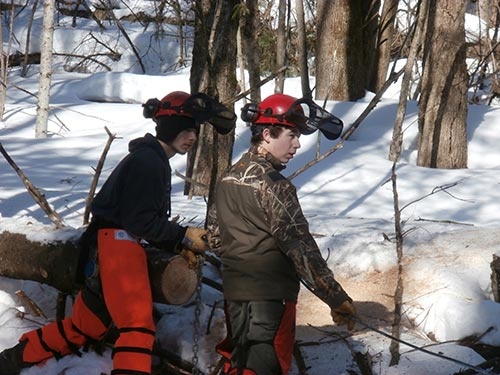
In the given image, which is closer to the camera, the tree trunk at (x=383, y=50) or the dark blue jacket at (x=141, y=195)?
the dark blue jacket at (x=141, y=195)

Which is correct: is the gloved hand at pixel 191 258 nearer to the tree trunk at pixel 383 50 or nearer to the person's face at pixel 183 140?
the person's face at pixel 183 140

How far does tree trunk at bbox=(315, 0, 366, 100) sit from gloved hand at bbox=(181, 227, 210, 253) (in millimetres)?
9581

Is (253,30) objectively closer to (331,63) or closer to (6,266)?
(331,63)

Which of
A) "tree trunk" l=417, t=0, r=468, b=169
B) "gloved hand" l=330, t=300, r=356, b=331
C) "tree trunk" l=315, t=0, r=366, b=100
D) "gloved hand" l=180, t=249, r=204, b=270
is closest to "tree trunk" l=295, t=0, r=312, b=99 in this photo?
"tree trunk" l=315, t=0, r=366, b=100

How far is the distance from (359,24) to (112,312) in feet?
35.1

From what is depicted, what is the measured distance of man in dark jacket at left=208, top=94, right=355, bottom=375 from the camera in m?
3.76

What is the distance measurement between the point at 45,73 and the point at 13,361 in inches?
378

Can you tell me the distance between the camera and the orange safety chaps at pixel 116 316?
4.00 metres

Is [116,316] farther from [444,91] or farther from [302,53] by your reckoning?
[302,53]

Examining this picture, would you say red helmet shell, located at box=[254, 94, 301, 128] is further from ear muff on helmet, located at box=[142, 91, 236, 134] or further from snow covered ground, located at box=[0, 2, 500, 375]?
snow covered ground, located at box=[0, 2, 500, 375]

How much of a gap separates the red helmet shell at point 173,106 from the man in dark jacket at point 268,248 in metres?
0.42

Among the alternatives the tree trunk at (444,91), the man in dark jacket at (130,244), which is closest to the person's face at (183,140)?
the man in dark jacket at (130,244)

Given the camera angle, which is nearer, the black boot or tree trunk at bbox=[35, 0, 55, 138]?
the black boot

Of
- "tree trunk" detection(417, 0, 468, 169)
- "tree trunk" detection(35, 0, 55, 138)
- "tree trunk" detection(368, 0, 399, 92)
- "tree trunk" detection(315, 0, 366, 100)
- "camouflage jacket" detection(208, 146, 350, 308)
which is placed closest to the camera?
"camouflage jacket" detection(208, 146, 350, 308)
